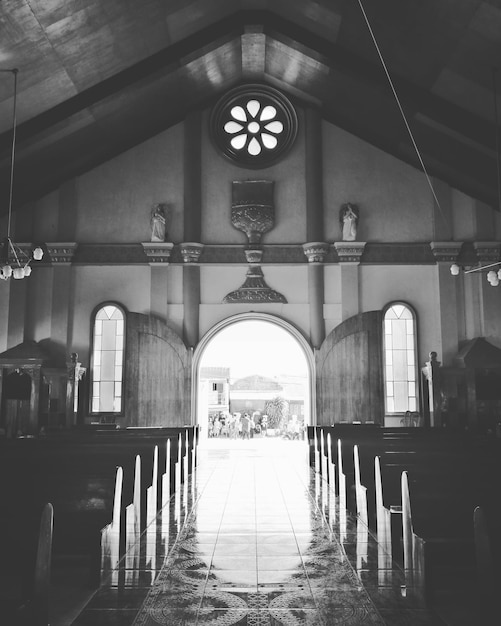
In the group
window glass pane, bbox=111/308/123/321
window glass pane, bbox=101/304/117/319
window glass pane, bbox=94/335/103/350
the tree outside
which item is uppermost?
window glass pane, bbox=101/304/117/319

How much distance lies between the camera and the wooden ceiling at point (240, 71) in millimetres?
10047

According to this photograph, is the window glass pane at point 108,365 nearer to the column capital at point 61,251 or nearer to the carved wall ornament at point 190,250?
the column capital at point 61,251

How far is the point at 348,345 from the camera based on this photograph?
13.9 metres

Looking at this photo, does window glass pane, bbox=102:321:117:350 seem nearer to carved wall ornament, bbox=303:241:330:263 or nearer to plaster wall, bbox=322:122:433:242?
carved wall ornament, bbox=303:241:330:263

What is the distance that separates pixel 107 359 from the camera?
14.3 m

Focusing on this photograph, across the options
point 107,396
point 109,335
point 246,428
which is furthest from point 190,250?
point 246,428

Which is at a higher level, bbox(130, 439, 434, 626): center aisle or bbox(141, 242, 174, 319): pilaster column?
bbox(141, 242, 174, 319): pilaster column

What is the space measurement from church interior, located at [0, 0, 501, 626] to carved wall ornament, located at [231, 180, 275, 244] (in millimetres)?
50

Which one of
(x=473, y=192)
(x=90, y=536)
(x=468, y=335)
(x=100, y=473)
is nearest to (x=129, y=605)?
(x=90, y=536)

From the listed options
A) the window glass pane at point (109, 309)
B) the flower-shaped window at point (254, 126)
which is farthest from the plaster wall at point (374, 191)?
the window glass pane at point (109, 309)

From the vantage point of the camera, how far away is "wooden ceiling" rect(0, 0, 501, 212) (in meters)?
10.0

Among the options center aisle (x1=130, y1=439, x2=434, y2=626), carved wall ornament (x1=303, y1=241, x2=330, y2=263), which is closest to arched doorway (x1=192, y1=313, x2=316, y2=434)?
carved wall ornament (x1=303, y1=241, x2=330, y2=263)

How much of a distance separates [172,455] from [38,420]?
4881 millimetres

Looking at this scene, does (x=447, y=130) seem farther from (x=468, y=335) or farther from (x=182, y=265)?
(x=182, y=265)
